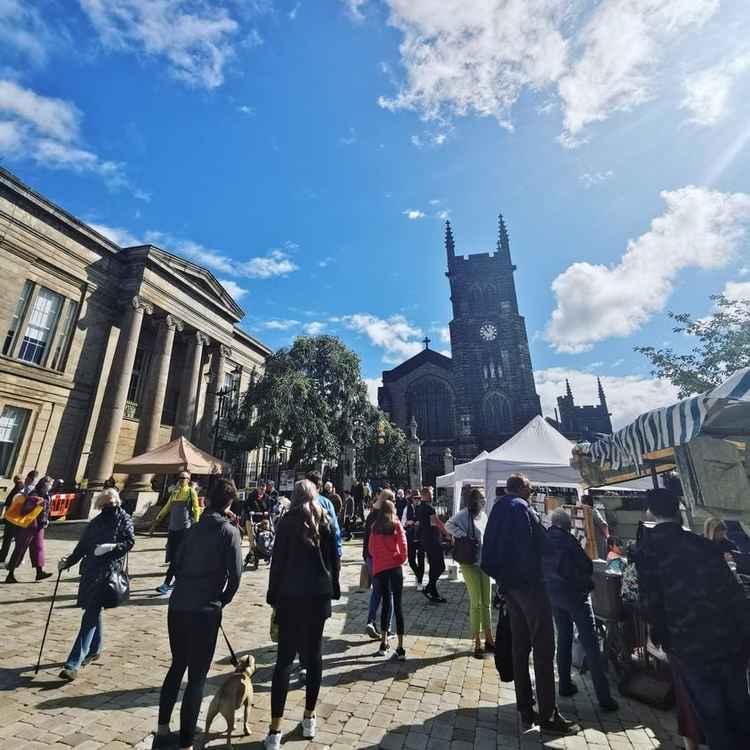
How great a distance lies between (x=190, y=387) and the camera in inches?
832

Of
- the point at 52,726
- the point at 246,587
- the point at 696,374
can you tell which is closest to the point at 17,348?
the point at 246,587

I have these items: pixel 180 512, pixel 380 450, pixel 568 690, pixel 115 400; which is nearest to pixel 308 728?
pixel 568 690

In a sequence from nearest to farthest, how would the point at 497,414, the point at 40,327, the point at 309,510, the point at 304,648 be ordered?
the point at 304,648 → the point at 309,510 → the point at 40,327 → the point at 497,414

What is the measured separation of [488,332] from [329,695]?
4207 cm

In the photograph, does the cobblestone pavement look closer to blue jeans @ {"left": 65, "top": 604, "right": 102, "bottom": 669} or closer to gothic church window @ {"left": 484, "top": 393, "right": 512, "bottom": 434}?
blue jeans @ {"left": 65, "top": 604, "right": 102, "bottom": 669}

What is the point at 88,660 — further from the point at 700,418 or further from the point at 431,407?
the point at 431,407

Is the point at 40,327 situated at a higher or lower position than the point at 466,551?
higher

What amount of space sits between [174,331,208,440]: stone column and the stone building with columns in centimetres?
5

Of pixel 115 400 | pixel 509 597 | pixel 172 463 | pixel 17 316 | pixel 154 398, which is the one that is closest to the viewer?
pixel 509 597

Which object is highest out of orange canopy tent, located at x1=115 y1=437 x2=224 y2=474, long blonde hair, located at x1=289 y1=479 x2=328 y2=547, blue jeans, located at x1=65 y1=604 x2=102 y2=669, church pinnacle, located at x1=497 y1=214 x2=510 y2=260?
church pinnacle, located at x1=497 y1=214 x2=510 y2=260

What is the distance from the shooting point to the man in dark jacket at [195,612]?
2828mm

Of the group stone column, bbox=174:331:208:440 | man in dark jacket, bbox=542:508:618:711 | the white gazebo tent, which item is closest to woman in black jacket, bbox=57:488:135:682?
man in dark jacket, bbox=542:508:618:711

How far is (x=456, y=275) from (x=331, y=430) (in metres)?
31.9

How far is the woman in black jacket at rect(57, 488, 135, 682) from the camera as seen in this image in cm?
397
